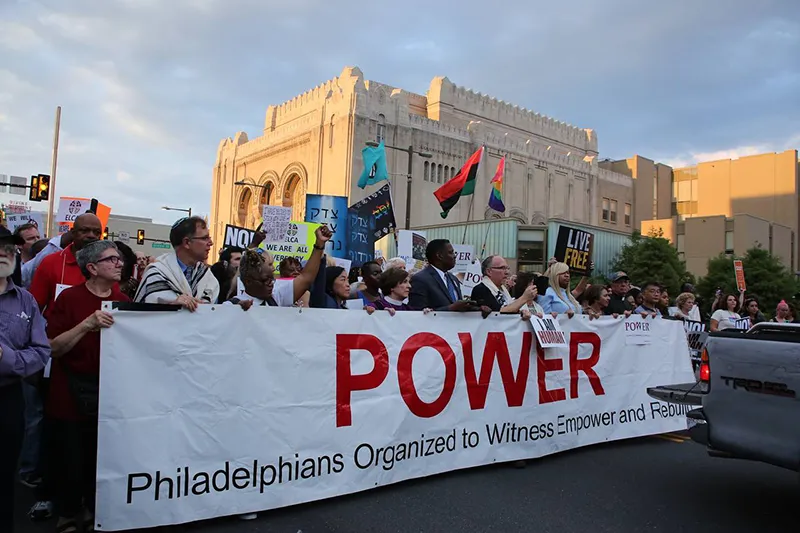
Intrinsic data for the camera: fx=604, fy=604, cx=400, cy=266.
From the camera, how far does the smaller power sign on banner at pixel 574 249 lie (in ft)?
35.0

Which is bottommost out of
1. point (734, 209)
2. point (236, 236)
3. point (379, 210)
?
point (236, 236)

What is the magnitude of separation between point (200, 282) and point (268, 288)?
49 centimetres

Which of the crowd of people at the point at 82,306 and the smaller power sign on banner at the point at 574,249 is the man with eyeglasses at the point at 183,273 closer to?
the crowd of people at the point at 82,306

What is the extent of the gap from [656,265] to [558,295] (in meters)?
30.8

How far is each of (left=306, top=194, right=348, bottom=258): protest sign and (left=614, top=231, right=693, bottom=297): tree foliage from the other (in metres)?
Answer: 25.0

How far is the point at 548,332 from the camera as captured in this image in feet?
19.4

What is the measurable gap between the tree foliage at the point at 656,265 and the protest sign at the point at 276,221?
28017 millimetres

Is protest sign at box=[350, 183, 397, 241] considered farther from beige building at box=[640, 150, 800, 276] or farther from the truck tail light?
beige building at box=[640, 150, 800, 276]

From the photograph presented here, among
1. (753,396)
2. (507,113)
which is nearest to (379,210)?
(753,396)

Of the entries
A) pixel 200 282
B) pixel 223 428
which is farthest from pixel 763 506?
pixel 200 282

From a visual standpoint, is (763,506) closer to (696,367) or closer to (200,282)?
(200,282)

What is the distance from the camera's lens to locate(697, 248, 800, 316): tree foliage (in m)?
32.7

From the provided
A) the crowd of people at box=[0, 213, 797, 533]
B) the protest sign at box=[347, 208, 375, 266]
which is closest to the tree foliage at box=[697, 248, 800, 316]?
the protest sign at box=[347, 208, 375, 266]

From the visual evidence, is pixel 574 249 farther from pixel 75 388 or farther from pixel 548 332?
pixel 75 388
